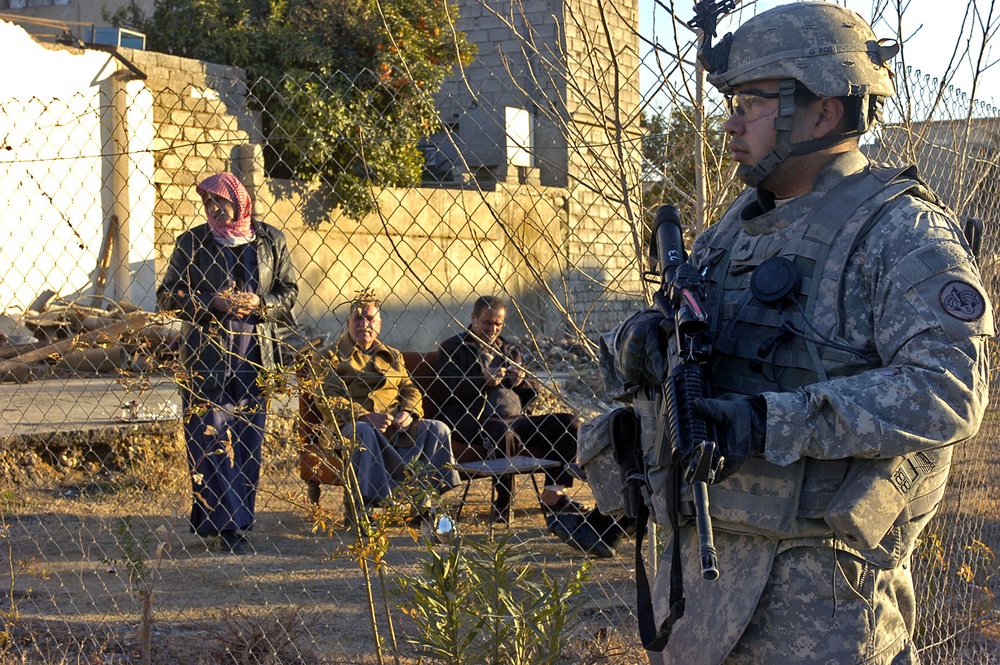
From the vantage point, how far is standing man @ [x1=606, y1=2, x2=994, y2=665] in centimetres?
168

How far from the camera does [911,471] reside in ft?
5.86

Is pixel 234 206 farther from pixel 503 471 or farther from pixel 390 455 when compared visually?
pixel 503 471

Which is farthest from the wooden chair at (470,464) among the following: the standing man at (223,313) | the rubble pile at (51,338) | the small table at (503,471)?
the rubble pile at (51,338)

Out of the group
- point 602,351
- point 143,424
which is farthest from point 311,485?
point 602,351

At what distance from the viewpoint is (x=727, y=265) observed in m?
2.04

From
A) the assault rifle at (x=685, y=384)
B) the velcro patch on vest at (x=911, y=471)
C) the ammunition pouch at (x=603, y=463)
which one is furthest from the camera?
the ammunition pouch at (x=603, y=463)

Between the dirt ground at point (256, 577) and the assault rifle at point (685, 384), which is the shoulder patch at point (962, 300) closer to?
the assault rifle at point (685, 384)

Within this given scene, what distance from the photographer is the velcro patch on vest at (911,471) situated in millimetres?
1767

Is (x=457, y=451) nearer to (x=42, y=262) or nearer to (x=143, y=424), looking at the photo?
(x=143, y=424)

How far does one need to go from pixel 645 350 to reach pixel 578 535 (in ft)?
10.7

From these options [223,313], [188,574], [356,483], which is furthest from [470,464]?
[356,483]

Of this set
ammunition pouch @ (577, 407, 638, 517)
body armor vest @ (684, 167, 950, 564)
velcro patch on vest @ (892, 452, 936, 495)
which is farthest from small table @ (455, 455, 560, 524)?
velcro patch on vest @ (892, 452, 936, 495)

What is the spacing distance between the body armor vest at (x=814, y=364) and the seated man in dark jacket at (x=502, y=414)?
3125 millimetres

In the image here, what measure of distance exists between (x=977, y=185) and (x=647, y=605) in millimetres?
2518
